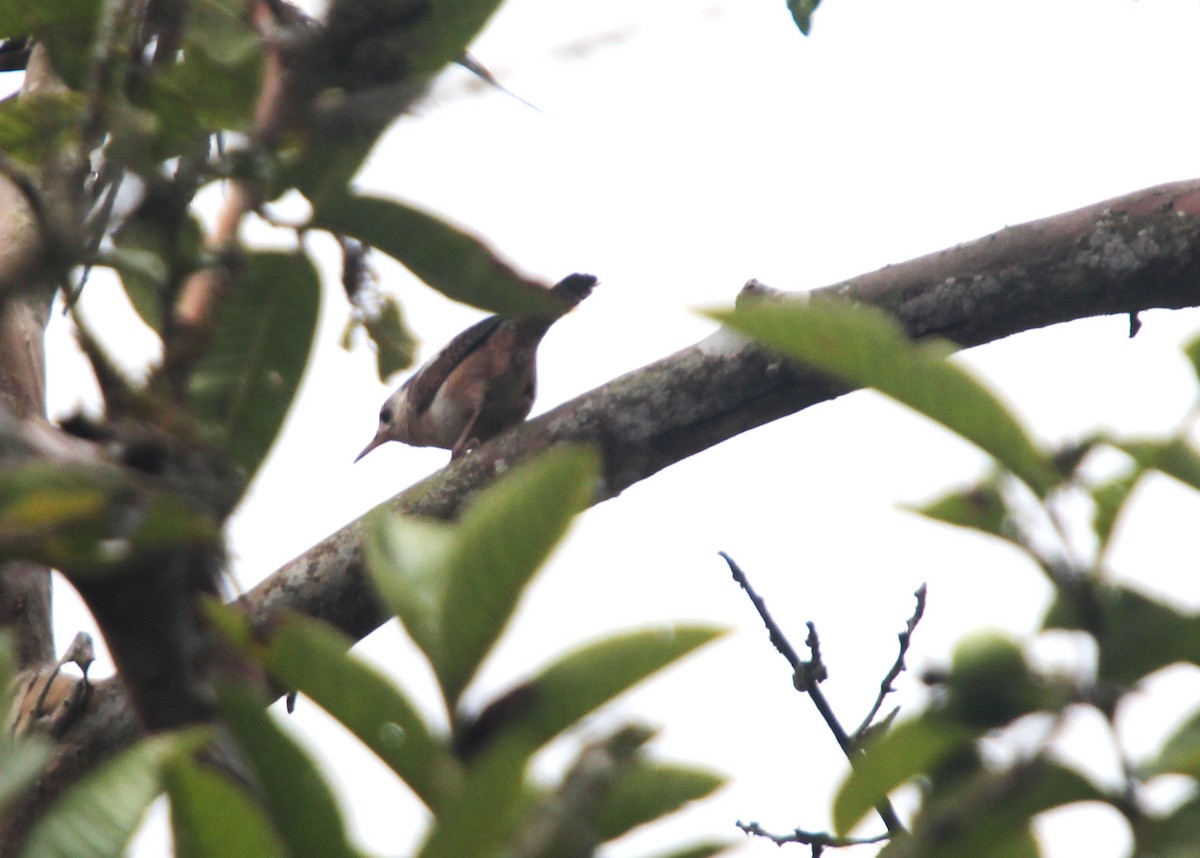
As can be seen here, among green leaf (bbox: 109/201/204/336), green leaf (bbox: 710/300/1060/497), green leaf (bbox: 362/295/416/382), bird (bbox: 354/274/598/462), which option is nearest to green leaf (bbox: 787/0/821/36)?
green leaf (bbox: 362/295/416/382)

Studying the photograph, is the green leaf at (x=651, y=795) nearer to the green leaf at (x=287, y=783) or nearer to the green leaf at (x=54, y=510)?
the green leaf at (x=287, y=783)

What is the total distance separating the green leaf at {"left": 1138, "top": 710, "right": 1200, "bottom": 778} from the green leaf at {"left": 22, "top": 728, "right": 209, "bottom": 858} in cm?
66

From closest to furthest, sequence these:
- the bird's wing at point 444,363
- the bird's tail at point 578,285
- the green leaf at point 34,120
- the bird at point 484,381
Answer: the green leaf at point 34,120 < the bird's tail at point 578,285 < the bird at point 484,381 < the bird's wing at point 444,363

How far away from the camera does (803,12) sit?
8.32 feet

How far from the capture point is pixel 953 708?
0.87 meters

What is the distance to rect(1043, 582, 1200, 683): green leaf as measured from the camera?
0.83 meters

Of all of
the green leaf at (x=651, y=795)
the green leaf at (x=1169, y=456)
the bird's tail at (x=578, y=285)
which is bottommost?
the bird's tail at (x=578, y=285)

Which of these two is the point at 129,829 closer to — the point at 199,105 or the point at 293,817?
the point at 293,817

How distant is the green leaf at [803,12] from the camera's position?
99.5 inches

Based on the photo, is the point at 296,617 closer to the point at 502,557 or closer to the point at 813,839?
the point at 502,557

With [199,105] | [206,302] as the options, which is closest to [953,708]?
[206,302]

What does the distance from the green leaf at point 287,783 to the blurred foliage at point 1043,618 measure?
391mm

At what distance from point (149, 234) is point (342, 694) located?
0.43m

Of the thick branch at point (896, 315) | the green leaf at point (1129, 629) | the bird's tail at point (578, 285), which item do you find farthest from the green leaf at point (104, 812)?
the bird's tail at point (578, 285)
